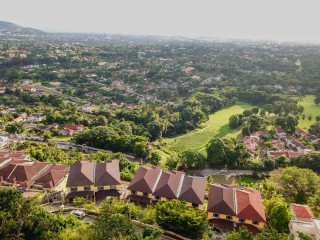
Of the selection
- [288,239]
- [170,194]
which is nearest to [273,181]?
[170,194]

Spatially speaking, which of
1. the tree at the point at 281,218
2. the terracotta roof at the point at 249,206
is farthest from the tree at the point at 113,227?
the tree at the point at 281,218

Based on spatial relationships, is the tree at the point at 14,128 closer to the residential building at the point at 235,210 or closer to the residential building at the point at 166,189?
the residential building at the point at 166,189

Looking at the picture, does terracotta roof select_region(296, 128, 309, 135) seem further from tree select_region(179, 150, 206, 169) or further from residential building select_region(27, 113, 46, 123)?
residential building select_region(27, 113, 46, 123)

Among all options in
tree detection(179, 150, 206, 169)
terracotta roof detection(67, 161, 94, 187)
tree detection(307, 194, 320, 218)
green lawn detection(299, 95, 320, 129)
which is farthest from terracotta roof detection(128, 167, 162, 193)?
green lawn detection(299, 95, 320, 129)

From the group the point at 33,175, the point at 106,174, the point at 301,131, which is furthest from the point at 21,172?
the point at 301,131

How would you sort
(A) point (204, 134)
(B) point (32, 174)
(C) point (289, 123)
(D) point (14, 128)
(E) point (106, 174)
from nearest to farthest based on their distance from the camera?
(E) point (106, 174) < (B) point (32, 174) < (D) point (14, 128) < (C) point (289, 123) < (A) point (204, 134)

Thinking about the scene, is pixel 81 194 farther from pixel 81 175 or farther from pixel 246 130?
pixel 246 130

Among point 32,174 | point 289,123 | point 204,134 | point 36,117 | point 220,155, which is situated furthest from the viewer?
point 204,134
